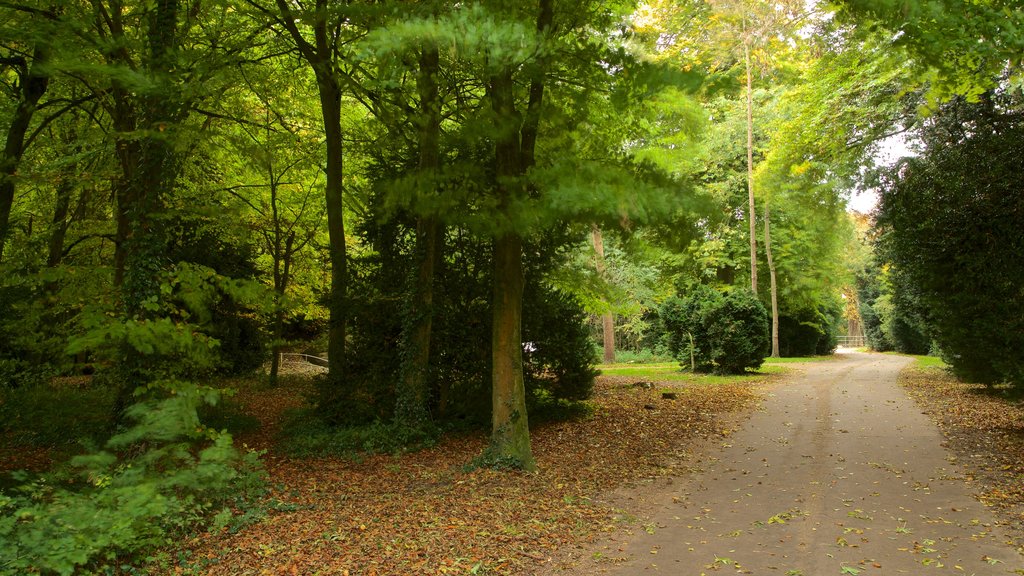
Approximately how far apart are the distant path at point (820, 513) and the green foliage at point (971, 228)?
1624 mm

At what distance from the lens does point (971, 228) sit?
941cm

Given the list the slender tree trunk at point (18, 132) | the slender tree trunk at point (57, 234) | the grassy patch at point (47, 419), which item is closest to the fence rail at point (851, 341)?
the slender tree trunk at point (57, 234)

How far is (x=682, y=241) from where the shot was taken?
746 cm

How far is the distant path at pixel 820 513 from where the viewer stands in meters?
4.92

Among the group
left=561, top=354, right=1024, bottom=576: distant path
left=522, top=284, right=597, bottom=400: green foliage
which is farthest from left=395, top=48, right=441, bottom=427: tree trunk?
left=561, top=354, right=1024, bottom=576: distant path

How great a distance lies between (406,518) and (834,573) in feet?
12.1

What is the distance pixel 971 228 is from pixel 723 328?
8999 millimetres

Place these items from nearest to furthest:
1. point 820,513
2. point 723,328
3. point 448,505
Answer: point 820,513 < point 448,505 < point 723,328

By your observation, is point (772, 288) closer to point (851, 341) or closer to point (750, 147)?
point (750, 147)

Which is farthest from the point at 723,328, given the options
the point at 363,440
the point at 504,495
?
the point at 504,495

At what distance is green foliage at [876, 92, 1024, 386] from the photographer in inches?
350

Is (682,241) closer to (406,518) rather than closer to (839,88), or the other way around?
(406,518)

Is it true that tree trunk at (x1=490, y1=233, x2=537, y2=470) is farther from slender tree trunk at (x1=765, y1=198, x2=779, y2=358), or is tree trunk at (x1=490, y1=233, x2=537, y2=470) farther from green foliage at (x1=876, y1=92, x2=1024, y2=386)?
slender tree trunk at (x1=765, y1=198, x2=779, y2=358)

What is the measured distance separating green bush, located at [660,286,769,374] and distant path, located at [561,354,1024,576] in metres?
7.69
